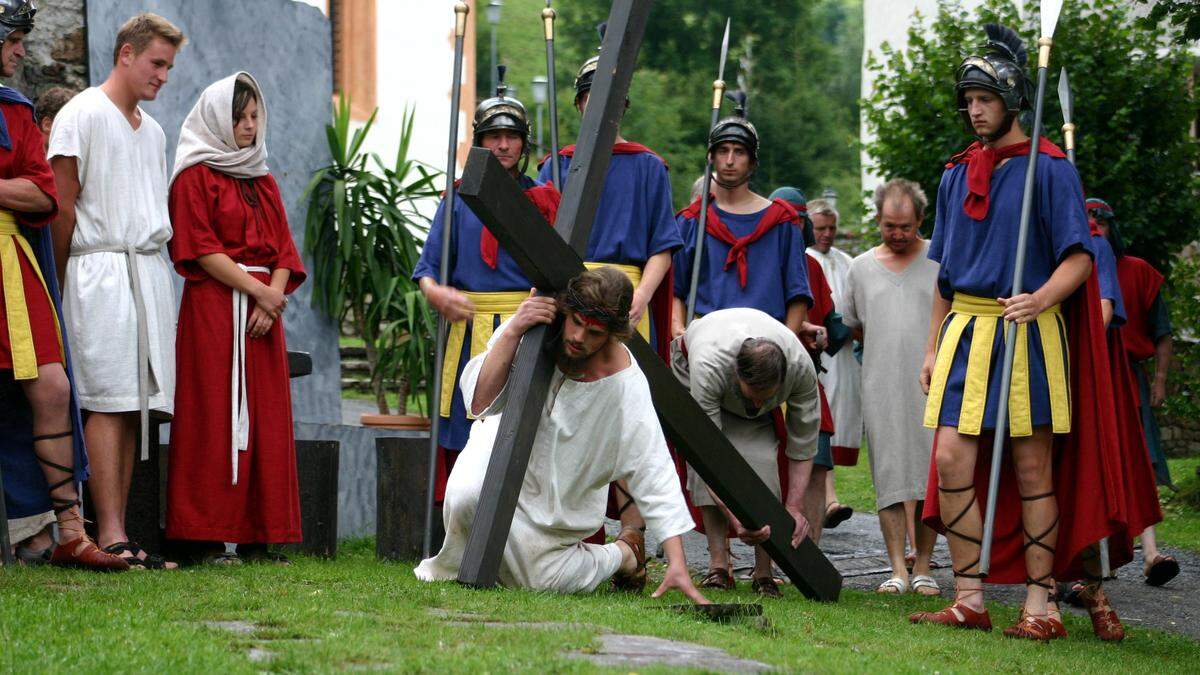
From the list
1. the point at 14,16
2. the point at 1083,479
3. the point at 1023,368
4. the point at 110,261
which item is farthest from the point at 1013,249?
the point at 14,16

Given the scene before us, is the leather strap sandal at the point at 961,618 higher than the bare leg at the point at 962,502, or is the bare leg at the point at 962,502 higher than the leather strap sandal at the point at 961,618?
the bare leg at the point at 962,502

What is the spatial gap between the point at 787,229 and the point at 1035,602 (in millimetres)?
2369

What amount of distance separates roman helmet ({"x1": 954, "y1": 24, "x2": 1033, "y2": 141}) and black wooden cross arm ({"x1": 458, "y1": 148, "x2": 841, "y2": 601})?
158 cm

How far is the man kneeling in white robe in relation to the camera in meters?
6.03

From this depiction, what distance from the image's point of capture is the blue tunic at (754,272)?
802cm

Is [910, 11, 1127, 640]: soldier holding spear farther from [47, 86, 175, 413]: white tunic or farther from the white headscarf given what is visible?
[47, 86, 175, 413]: white tunic

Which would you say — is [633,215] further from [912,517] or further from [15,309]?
[15,309]

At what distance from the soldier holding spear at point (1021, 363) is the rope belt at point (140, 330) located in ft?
10.0

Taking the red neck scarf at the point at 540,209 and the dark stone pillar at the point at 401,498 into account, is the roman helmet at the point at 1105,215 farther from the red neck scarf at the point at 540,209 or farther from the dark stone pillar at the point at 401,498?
the dark stone pillar at the point at 401,498

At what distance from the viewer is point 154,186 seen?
7.00 meters

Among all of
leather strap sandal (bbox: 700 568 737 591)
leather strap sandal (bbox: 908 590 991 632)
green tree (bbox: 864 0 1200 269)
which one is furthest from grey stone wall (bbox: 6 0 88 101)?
green tree (bbox: 864 0 1200 269)

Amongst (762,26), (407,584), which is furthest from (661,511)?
(762,26)

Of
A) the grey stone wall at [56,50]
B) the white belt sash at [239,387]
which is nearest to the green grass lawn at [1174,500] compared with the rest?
the white belt sash at [239,387]

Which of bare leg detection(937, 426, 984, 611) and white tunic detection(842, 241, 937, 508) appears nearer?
bare leg detection(937, 426, 984, 611)
